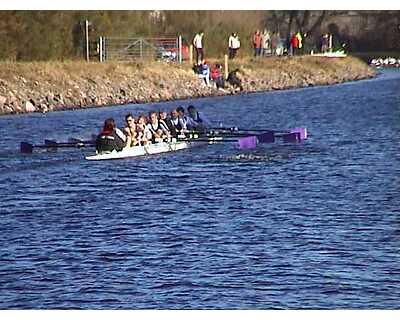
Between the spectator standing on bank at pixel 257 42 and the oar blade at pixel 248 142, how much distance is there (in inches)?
10.8

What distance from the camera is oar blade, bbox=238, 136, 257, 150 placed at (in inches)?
198

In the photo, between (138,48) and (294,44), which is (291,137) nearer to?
(294,44)

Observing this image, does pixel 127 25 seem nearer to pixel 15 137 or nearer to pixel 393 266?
pixel 15 137

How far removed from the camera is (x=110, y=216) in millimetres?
4949

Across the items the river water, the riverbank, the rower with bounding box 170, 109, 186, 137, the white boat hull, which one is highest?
the riverbank

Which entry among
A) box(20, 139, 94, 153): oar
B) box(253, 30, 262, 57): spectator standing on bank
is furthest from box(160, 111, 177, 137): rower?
box(253, 30, 262, 57): spectator standing on bank

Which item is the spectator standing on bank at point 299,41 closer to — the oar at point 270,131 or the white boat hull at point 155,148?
the oar at point 270,131

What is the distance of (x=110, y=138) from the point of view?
5039 mm

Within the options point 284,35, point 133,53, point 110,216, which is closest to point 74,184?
→ point 110,216

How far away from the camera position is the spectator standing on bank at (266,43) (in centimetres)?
498

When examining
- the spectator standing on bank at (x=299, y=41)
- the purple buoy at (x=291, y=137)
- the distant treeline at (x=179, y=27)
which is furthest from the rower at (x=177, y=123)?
the spectator standing on bank at (x=299, y=41)

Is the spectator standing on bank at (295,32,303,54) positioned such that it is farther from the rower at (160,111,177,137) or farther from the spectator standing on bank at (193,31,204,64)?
the rower at (160,111,177,137)

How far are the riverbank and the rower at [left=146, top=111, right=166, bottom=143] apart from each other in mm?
60

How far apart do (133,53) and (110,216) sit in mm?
547
